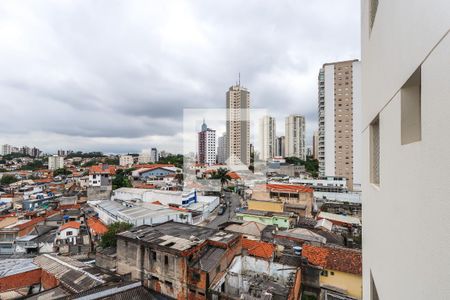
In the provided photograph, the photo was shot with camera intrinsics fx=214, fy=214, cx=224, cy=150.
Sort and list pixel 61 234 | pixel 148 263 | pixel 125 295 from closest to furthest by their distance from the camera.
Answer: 1. pixel 125 295
2. pixel 148 263
3. pixel 61 234

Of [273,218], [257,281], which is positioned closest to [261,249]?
[257,281]

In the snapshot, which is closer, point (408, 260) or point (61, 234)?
point (408, 260)

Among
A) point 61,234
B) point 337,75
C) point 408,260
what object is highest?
point 337,75

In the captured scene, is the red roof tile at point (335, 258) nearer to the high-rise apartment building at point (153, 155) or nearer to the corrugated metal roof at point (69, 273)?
the corrugated metal roof at point (69, 273)

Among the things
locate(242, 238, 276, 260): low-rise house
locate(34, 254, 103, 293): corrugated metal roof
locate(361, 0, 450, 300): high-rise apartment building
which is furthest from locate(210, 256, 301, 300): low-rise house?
locate(361, 0, 450, 300): high-rise apartment building

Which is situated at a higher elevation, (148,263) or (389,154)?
(389,154)

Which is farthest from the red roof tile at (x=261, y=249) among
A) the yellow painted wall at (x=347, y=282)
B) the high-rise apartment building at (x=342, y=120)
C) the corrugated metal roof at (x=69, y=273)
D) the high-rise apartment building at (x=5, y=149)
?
the high-rise apartment building at (x=5, y=149)

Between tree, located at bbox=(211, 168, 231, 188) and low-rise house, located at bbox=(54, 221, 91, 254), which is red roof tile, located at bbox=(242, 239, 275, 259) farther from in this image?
tree, located at bbox=(211, 168, 231, 188)

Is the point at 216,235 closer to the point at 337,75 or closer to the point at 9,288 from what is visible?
the point at 9,288

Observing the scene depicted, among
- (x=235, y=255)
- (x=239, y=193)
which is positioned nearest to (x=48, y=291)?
(x=235, y=255)
